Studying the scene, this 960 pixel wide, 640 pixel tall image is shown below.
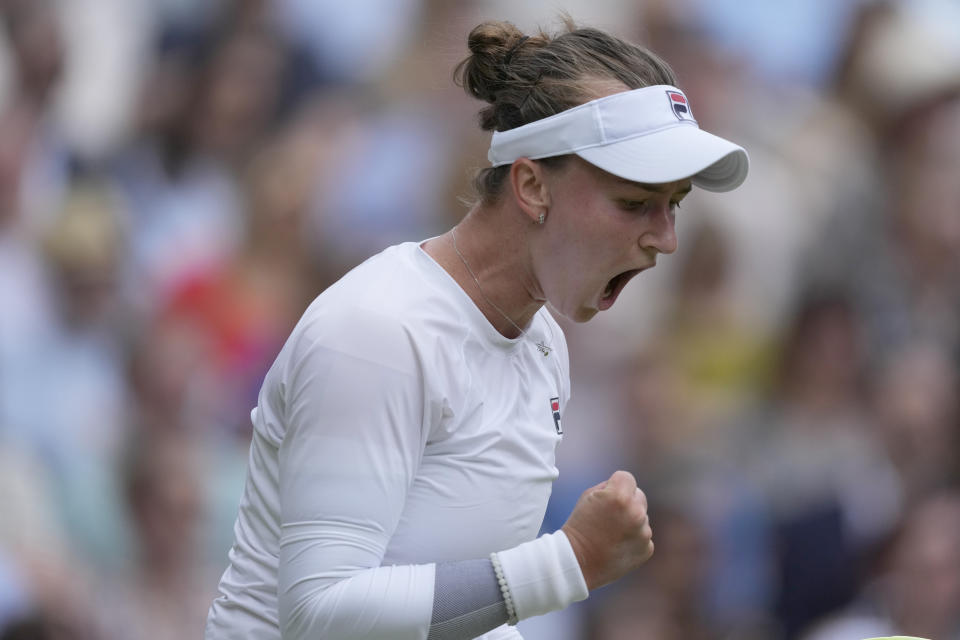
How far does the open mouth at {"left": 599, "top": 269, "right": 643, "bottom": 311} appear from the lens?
2012mm

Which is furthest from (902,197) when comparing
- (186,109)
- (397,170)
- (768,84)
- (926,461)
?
(186,109)

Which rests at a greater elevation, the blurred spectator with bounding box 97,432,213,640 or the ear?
the ear

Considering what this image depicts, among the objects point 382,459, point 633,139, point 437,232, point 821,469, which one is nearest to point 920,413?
point 821,469

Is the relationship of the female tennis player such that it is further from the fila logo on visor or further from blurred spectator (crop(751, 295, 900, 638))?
blurred spectator (crop(751, 295, 900, 638))

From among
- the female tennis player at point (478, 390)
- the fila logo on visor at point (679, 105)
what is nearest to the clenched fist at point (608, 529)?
the female tennis player at point (478, 390)

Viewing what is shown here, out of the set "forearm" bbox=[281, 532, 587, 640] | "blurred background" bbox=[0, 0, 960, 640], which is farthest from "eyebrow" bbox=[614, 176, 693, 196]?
"blurred background" bbox=[0, 0, 960, 640]

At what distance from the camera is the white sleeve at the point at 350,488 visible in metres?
1.75

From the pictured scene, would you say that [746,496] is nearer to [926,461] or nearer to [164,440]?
[926,461]

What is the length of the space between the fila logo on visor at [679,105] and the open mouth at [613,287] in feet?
0.77

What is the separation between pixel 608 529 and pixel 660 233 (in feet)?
1.41

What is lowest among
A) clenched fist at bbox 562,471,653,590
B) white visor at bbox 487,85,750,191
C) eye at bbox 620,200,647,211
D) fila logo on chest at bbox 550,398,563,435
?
clenched fist at bbox 562,471,653,590

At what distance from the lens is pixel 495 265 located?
2.02 m

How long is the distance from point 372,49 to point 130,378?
1740mm

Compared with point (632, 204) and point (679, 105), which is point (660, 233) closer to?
point (632, 204)
